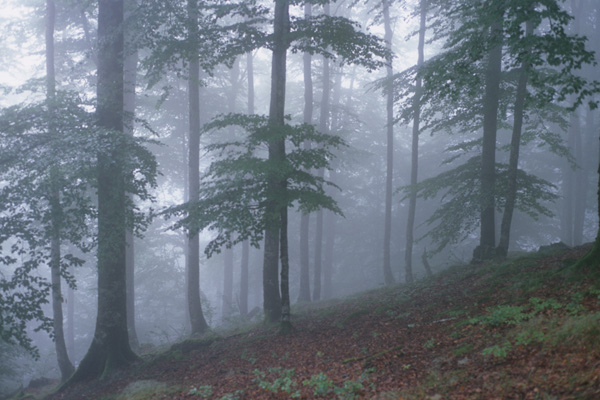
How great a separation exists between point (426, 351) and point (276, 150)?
5.72 meters

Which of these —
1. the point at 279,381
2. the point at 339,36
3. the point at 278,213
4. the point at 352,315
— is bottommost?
the point at 279,381

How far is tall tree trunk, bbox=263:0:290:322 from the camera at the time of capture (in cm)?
1032

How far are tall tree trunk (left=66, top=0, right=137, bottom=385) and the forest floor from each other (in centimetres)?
66

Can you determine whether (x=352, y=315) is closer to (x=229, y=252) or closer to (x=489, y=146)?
(x=489, y=146)

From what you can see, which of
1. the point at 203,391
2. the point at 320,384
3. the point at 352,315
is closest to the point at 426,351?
the point at 320,384

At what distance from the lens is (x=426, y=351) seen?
6.97 metres

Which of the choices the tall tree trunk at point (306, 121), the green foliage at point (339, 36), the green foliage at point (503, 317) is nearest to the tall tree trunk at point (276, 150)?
the green foliage at point (339, 36)

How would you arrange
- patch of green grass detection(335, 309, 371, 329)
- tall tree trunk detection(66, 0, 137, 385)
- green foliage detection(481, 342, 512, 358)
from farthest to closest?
patch of green grass detection(335, 309, 371, 329) < tall tree trunk detection(66, 0, 137, 385) < green foliage detection(481, 342, 512, 358)

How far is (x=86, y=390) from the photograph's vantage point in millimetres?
10672

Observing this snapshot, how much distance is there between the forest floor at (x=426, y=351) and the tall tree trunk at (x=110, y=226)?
2.17 feet

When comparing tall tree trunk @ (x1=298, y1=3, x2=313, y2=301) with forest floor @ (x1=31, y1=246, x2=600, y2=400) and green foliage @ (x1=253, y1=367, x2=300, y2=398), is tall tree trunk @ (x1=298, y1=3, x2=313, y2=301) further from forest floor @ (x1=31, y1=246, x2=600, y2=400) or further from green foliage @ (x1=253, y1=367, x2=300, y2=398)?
green foliage @ (x1=253, y1=367, x2=300, y2=398)

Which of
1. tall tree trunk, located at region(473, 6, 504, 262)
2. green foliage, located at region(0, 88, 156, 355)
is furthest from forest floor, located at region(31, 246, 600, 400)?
green foliage, located at region(0, 88, 156, 355)

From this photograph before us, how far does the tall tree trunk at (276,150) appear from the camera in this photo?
1032cm

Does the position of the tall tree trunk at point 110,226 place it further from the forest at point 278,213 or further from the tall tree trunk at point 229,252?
the tall tree trunk at point 229,252
